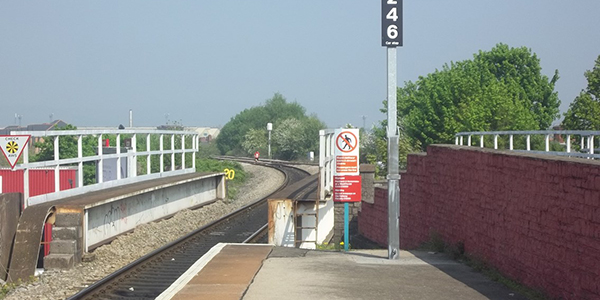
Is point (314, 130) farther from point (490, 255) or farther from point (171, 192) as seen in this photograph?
point (490, 255)

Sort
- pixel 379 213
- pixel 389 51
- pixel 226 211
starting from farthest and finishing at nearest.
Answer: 1. pixel 226 211
2. pixel 379 213
3. pixel 389 51

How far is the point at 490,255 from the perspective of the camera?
1132cm

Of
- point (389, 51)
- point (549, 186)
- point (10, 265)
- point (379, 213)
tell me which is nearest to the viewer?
point (549, 186)

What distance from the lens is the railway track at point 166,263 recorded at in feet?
37.8

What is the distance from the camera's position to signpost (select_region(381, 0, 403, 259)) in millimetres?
11898

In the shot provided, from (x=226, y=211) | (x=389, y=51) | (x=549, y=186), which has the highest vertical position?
(x=389, y=51)

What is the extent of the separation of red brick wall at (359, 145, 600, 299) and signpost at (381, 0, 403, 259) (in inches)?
46.1

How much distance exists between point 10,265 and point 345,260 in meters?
5.44

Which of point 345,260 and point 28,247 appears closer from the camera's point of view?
point 345,260

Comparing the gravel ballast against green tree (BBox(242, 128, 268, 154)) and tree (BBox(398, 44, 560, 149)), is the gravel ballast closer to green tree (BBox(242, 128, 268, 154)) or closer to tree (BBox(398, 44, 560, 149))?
tree (BBox(398, 44, 560, 149))

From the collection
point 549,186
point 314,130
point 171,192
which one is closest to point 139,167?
point 171,192

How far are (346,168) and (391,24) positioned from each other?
460cm

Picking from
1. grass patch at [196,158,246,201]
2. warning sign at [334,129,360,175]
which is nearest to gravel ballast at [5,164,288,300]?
warning sign at [334,129,360,175]

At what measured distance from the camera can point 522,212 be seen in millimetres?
10062
